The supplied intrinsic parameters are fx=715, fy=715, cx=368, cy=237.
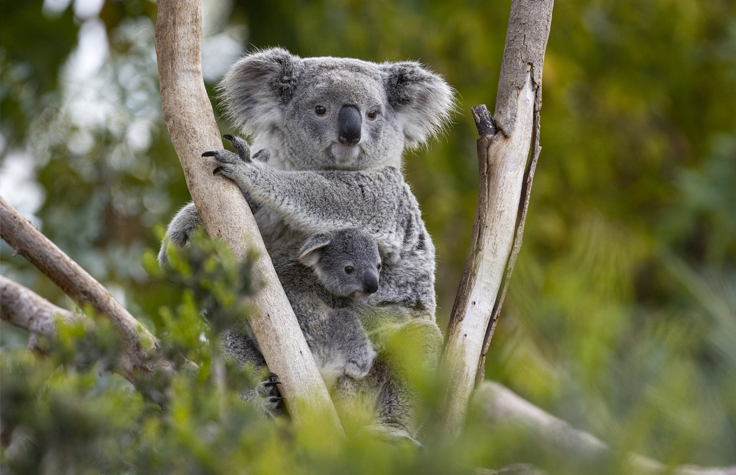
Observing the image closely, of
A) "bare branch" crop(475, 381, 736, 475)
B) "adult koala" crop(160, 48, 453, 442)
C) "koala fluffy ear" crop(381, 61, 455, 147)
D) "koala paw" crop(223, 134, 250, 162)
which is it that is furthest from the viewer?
"koala fluffy ear" crop(381, 61, 455, 147)

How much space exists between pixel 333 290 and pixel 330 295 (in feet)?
0.29

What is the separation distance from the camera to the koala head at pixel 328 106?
2.82 metres

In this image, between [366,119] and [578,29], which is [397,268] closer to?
[366,119]

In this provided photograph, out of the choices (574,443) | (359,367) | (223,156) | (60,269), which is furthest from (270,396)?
(574,443)

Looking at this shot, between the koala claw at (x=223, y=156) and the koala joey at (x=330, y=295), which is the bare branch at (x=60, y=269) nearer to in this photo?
the koala joey at (x=330, y=295)

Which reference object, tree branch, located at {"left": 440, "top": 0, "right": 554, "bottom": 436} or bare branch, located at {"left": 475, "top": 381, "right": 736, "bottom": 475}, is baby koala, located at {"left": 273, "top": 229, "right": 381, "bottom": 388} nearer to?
tree branch, located at {"left": 440, "top": 0, "right": 554, "bottom": 436}

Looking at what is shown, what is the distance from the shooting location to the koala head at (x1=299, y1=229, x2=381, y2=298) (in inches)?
99.3

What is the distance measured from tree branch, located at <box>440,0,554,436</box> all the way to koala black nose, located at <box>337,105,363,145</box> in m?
0.52

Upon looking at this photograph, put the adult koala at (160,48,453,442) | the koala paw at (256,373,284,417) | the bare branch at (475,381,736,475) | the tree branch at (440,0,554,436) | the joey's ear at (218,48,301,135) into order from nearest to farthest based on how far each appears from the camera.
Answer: the bare branch at (475,381,736,475)
the koala paw at (256,373,284,417)
the tree branch at (440,0,554,436)
the adult koala at (160,48,453,442)
the joey's ear at (218,48,301,135)

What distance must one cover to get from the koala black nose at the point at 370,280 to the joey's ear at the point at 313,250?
19 centimetres

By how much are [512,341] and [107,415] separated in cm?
87

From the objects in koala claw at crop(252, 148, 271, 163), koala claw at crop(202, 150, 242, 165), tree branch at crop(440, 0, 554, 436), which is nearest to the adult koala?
koala claw at crop(252, 148, 271, 163)

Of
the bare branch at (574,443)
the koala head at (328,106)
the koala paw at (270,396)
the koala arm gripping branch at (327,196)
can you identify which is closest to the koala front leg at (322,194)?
the koala arm gripping branch at (327,196)

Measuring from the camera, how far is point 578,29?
6.64 m
